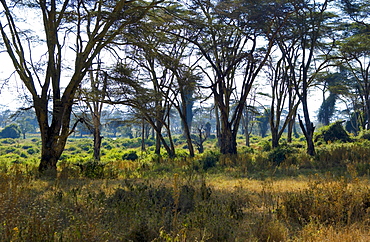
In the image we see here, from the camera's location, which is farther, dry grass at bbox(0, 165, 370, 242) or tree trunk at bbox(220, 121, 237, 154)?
tree trunk at bbox(220, 121, 237, 154)

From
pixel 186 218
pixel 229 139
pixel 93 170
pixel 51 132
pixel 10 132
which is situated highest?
pixel 10 132

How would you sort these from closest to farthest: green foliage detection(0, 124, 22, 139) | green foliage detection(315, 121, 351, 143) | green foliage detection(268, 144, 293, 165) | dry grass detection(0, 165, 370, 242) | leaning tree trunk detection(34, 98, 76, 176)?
1. dry grass detection(0, 165, 370, 242)
2. leaning tree trunk detection(34, 98, 76, 176)
3. green foliage detection(268, 144, 293, 165)
4. green foliage detection(315, 121, 351, 143)
5. green foliage detection(0, 124, 22, 139)

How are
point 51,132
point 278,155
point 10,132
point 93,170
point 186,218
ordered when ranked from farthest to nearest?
1. point 10,132
2. point 278,155
3. point 51,132
4. point 93,170
5. point 186,218

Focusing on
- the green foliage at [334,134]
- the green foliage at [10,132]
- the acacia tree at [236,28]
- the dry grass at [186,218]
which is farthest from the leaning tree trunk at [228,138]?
the green foliage at [10,132]

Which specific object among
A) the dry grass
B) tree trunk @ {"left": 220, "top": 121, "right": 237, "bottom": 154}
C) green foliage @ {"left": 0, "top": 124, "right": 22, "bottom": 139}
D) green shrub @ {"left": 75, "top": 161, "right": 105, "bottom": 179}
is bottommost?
the dry grass

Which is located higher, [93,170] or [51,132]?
[51,132]

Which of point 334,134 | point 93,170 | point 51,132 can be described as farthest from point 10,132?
point 93,170

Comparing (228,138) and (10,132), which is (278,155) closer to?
(228,138)

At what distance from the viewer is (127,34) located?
996cm

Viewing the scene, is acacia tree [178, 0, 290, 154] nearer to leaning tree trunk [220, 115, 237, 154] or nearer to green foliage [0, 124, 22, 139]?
leaning tree trunk [220, 115, 237, 154]

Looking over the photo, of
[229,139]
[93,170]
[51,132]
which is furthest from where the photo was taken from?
[229,139]

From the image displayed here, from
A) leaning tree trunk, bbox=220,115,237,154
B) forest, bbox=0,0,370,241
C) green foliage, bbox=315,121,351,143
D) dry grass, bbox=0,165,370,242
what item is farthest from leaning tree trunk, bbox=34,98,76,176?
green foliage, bbox=315,121,351,143

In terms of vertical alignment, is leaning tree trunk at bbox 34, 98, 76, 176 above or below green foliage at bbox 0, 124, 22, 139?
below

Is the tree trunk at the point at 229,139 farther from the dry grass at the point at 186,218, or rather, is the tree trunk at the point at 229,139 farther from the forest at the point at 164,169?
the dry grass at the point at 186,218
